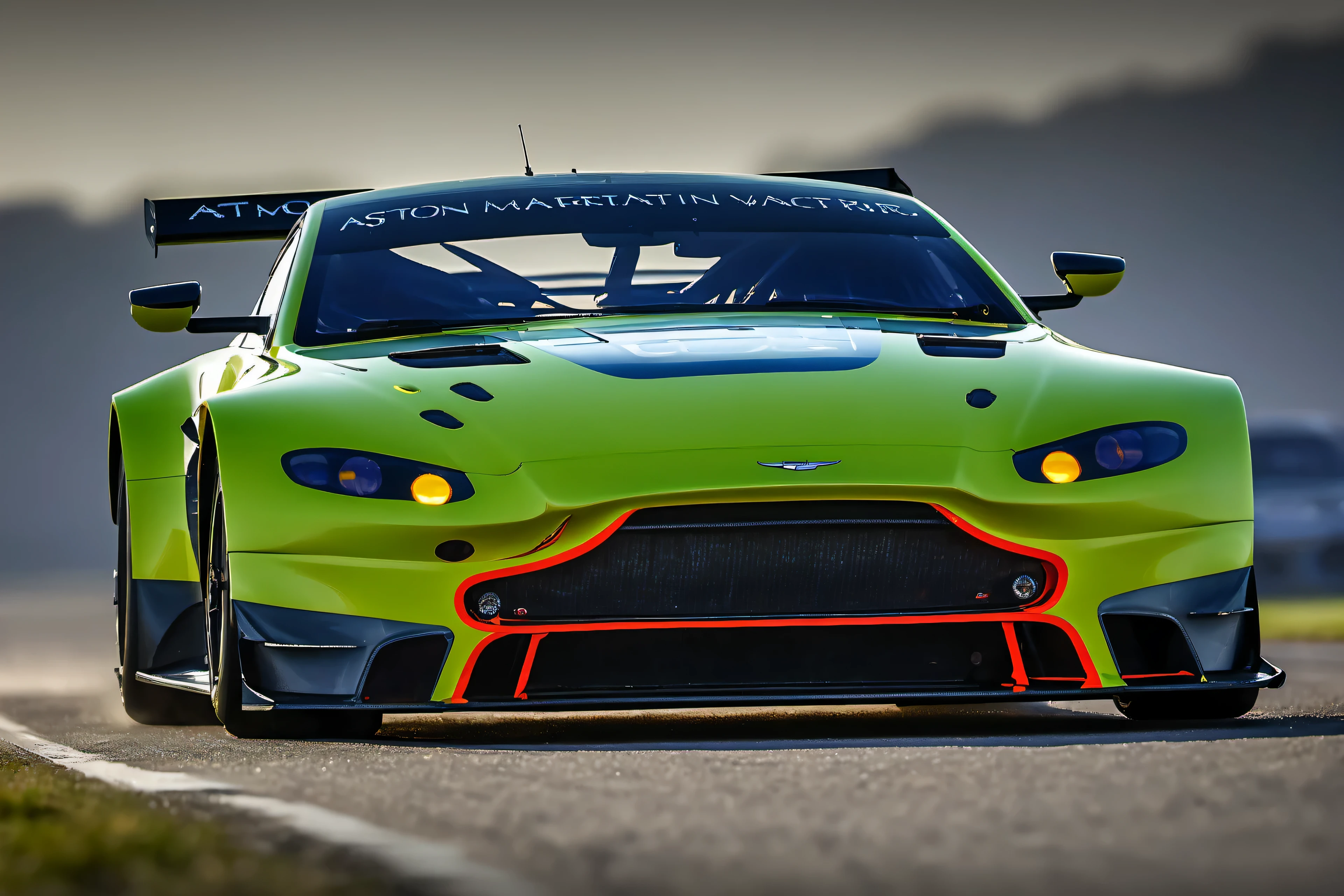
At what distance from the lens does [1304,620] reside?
53.4 feet

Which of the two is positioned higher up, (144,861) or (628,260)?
(144,861)

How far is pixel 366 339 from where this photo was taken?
498 cm

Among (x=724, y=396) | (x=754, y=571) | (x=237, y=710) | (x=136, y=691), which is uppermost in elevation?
(x=724, y=396)

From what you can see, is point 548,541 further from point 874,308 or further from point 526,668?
point 874,308

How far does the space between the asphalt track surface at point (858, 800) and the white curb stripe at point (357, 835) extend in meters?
0.04

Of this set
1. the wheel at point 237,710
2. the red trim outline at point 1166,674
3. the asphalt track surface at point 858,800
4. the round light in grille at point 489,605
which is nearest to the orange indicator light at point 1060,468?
the red trim outline at point 1166,674

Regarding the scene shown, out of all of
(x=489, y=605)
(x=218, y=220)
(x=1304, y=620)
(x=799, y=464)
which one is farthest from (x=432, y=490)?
(x=1304, y=620)

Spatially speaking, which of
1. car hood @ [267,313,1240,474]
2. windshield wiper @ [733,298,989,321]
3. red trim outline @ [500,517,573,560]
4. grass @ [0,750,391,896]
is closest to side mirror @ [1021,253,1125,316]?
windshield wiper @ [733,298,989,321]

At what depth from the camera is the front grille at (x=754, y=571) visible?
12.9 feet

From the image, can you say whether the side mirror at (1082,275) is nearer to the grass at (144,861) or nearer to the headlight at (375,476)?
the headlight at (375,476)

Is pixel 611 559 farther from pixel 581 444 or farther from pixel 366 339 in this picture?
pixel 366 339

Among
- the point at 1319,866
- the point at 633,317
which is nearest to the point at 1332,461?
the point at 633,317

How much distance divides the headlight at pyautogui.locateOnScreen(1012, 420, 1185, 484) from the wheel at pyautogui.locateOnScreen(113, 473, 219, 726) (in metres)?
2.40

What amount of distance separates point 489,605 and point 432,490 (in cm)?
27
